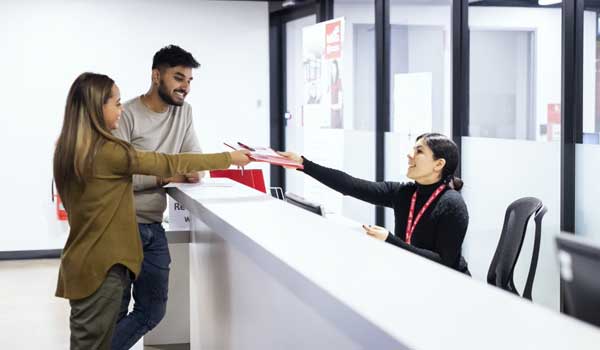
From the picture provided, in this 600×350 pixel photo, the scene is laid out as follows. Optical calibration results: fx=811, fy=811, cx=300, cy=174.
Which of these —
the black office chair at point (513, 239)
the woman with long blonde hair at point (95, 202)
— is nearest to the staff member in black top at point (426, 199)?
the black office chair at point (513, 239)

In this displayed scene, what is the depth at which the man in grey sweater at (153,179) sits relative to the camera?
3.37 metres

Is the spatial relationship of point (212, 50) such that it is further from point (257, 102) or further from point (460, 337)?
point (460, 337)

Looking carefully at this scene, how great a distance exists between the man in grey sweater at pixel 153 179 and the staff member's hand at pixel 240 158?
48 centimetres

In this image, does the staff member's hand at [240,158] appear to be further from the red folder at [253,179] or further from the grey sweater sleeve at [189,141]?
the red folder at [253,179]

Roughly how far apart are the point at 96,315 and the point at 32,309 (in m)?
3.28

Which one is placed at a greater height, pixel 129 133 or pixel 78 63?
pixel 78 63

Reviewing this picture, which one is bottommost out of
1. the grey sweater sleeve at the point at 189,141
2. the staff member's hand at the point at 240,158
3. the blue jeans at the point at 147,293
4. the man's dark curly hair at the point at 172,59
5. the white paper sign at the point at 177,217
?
the blue jeans at the point at 147,293

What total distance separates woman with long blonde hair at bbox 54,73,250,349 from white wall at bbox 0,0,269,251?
5.45 meters

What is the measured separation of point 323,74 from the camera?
721 cm

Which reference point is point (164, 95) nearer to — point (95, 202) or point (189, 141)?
point (189, 141)

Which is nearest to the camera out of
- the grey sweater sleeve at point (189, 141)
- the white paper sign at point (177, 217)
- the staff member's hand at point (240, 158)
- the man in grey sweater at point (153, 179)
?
the staff member's hand at point (240, 158)

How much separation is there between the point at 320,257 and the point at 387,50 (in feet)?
15.5

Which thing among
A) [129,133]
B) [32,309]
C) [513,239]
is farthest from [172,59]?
[32,309]

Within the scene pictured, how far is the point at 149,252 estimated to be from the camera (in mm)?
3387
